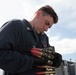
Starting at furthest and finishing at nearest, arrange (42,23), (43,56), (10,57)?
(42,23) < (43,56) < (10,57)

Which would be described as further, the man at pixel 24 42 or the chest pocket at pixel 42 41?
the chest pocket at pixel 42 41

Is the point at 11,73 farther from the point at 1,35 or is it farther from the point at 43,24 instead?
the point at 43,24

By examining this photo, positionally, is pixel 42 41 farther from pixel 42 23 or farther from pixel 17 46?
pixel 17 46

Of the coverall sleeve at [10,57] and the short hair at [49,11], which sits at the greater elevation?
the short hair at [49,11]

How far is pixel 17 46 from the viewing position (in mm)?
2750

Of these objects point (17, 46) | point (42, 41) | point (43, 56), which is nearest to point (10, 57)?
point (17, 46)

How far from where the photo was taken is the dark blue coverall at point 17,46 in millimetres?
2578

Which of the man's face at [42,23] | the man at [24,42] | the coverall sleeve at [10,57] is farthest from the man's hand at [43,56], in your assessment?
the man's face at [42,23]

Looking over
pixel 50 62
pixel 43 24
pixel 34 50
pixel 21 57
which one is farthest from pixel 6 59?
pixel 43 24

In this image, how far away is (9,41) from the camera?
103 inches

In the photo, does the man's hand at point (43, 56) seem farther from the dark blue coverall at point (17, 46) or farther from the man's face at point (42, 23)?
the man's face at point (42, 23)

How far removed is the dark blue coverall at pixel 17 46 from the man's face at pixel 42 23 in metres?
0.11

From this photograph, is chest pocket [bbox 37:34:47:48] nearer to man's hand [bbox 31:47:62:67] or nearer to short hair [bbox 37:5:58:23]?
man's hand [bbox 31:47:62:67]

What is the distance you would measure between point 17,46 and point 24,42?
10 centimetres
